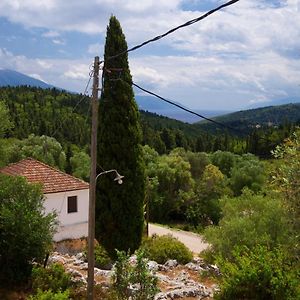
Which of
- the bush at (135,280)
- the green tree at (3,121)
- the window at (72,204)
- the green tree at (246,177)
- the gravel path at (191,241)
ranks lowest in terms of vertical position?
the gravel path at (191,241)

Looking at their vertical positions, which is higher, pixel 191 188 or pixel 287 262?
pixel 287 262

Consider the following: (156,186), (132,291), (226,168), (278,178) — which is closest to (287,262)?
(278,178)

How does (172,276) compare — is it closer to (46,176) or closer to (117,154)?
(117,154)

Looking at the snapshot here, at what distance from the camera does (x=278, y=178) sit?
11.1 metres

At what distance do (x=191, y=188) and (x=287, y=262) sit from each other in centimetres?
3280

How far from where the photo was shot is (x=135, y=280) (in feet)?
38.4

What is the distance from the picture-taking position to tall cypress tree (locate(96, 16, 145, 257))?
1788 centimetres

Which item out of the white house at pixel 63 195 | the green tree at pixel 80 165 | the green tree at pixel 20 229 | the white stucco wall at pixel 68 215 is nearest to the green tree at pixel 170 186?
the green tree at pixel 80 165

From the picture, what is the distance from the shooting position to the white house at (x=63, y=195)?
24839 mm

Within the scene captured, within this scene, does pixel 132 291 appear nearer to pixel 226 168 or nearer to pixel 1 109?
pixel 1 109

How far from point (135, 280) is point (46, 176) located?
587 inches

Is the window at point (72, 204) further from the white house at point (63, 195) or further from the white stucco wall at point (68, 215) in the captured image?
the white stucco wall at point (68, 215)

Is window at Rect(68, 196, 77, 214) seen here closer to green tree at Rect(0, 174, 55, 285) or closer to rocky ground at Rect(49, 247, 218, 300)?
rocky ground at Rect(49, 247, 218, 300)

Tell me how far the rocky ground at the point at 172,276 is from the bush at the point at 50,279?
0.77 metres
